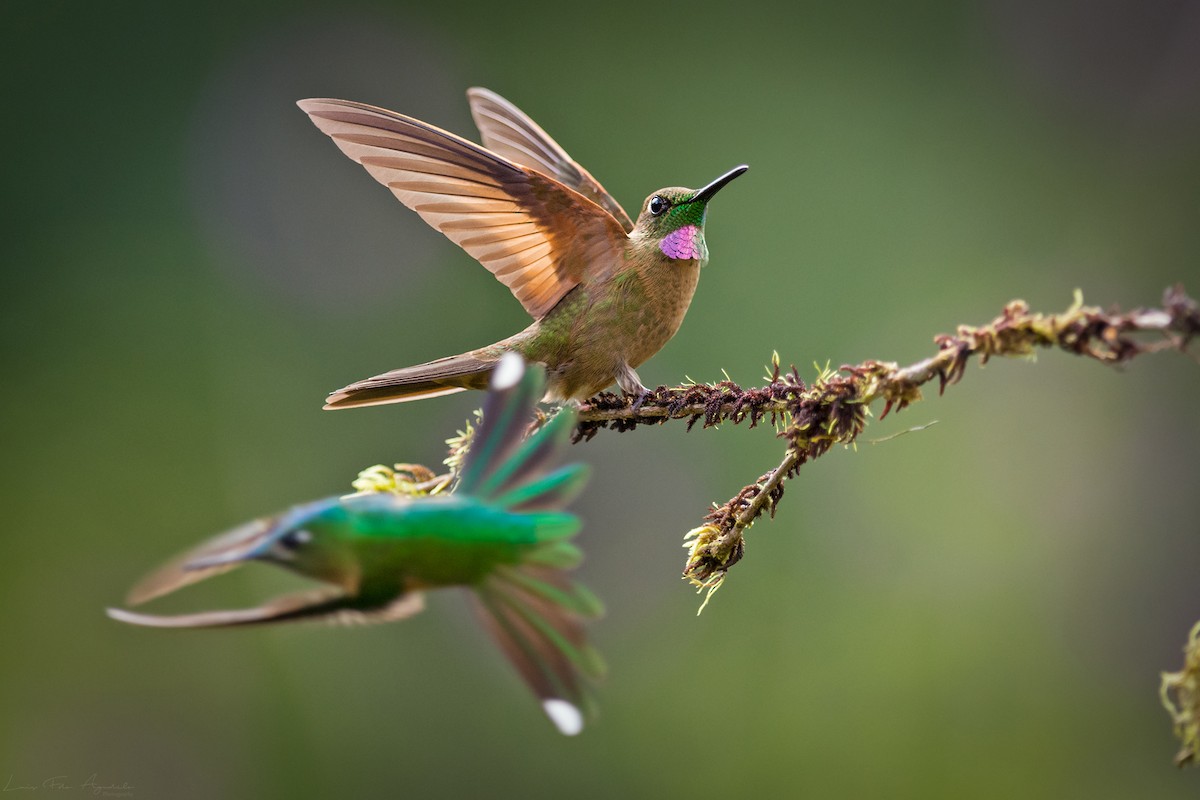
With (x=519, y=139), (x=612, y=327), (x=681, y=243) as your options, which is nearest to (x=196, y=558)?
(x=612, y=327)

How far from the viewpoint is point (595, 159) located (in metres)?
3.80

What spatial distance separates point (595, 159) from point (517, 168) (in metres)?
2.47

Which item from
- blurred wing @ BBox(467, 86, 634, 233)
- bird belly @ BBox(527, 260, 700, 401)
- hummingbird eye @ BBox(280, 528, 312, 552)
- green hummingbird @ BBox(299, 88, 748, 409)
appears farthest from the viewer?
blurred wing @ BBox(467, 86, 634, 233)

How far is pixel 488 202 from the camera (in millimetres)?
1486

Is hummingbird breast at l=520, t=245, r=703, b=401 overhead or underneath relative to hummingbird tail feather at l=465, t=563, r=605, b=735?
overhead

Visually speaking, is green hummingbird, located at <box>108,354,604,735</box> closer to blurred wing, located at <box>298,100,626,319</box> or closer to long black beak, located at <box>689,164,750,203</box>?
blurred wing, located at <box>298,100,626,319</box>

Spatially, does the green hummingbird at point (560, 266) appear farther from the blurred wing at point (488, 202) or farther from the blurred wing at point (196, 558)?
the blurred wing at point (196, 558)

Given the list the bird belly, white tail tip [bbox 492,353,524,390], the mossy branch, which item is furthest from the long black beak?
white tail tip [bbox 492,353,524,390]

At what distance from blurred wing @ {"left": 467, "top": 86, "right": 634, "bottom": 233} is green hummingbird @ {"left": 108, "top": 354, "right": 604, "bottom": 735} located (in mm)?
1244

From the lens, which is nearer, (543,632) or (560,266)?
(543,632)

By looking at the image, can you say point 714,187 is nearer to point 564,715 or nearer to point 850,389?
point 850,389

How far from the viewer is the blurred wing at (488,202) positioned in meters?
1.28

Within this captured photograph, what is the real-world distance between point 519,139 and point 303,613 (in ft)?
4.57

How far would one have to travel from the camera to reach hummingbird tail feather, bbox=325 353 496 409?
1466 millimetres
